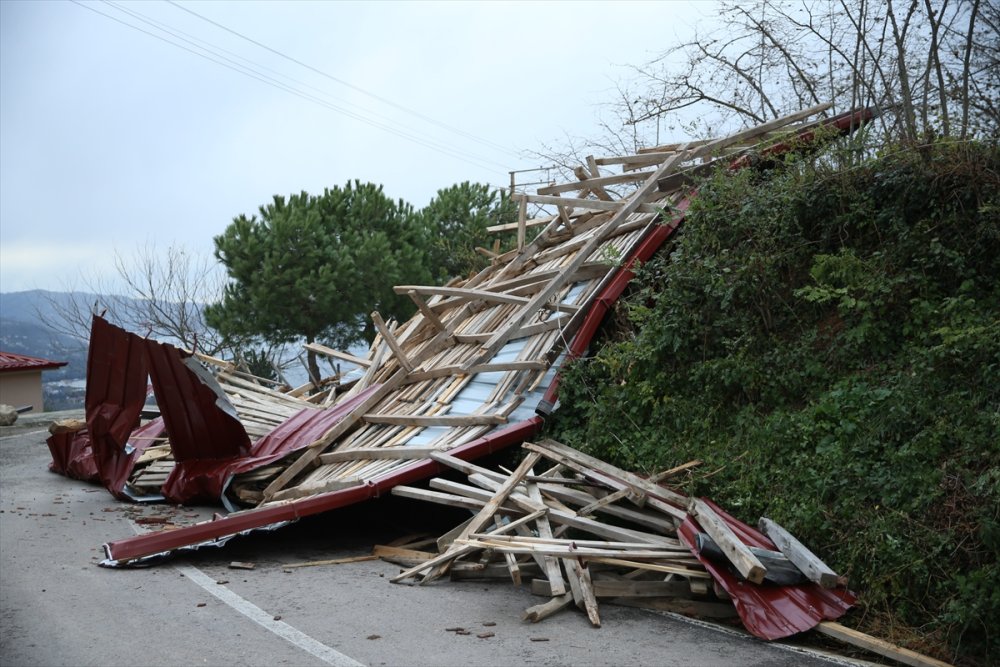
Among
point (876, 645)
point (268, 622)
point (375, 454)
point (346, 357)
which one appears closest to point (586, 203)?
point (375, 454)

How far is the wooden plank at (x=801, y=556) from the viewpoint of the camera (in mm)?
6133

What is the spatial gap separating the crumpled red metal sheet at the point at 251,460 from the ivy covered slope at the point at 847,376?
10.5 feet

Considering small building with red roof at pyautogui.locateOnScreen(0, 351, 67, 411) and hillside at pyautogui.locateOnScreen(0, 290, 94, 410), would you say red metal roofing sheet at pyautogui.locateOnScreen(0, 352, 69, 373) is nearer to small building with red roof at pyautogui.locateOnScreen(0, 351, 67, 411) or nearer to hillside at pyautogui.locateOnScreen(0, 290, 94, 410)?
small building with red roof at pyautogui.locateOnScreen(0, 351, 67, 411)

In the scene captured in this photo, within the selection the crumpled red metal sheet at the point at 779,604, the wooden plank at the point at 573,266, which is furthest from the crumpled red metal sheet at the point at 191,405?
the crumpled red metal sheet at the point at 779,604

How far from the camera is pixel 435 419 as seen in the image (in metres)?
10.1

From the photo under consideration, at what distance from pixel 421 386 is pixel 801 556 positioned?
20.0ft

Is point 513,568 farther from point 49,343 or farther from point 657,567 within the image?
point 49,343

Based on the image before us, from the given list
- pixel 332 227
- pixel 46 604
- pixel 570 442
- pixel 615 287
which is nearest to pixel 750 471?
pixel 570 442

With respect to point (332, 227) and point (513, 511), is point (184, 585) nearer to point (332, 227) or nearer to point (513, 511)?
point (513, 511)

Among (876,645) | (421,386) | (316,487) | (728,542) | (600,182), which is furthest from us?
(600,182)

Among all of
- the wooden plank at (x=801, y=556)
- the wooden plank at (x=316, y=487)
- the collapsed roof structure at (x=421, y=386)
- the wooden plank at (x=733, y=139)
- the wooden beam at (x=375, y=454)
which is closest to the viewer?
the wooden plank at (x=801, y=556)

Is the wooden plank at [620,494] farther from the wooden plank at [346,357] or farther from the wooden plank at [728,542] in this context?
the wooden plank at [346,357]

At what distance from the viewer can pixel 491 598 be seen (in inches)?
281

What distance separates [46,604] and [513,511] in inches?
158
